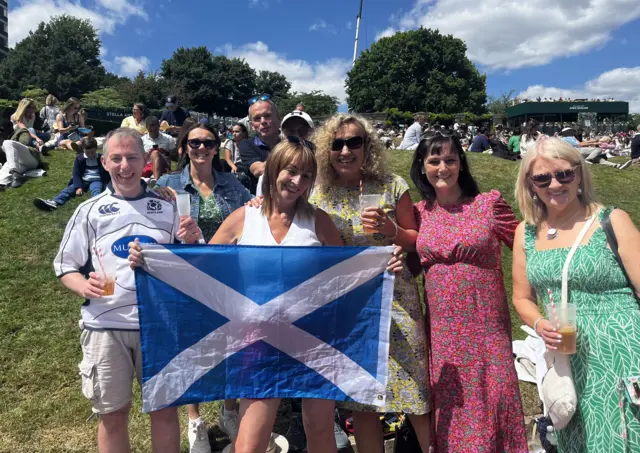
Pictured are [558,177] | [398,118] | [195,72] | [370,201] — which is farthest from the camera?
[195,72]

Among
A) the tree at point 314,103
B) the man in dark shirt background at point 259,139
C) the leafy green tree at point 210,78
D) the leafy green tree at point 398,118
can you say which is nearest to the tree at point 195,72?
the leafy green tree at point 210,78

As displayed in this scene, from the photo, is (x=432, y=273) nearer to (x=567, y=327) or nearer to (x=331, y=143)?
(x=567, y=327)

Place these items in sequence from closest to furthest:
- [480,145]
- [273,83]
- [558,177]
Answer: [558,177], [480,145], [273,83]

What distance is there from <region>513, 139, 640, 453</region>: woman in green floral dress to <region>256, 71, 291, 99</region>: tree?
9150 centimetres

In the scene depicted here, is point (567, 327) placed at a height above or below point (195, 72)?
below

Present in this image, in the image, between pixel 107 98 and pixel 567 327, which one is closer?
pixel 567 327

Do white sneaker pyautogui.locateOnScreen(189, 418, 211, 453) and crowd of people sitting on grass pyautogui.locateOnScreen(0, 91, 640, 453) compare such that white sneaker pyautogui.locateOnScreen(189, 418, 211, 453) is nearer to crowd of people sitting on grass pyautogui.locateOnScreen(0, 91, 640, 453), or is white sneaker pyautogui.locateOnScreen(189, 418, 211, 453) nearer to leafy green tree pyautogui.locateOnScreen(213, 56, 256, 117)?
crowd of people sitting on grass pyautogui.locateOnScreen(0, 91, 640, 453)

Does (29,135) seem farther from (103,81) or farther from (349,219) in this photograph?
(103,81)

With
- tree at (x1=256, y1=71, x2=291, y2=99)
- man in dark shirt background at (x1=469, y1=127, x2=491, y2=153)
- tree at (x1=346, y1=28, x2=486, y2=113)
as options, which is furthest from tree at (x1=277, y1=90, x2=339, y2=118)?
man in dark shirt background at (x1=469, y1=127, x2=491, y2=153)

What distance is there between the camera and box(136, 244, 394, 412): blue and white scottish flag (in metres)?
2.53

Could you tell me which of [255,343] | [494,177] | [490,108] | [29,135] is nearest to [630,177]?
[494,177]

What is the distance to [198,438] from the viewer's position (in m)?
3.40

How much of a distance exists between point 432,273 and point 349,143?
0.97 metres

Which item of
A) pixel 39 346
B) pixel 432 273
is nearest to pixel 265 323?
pixel 432 273
